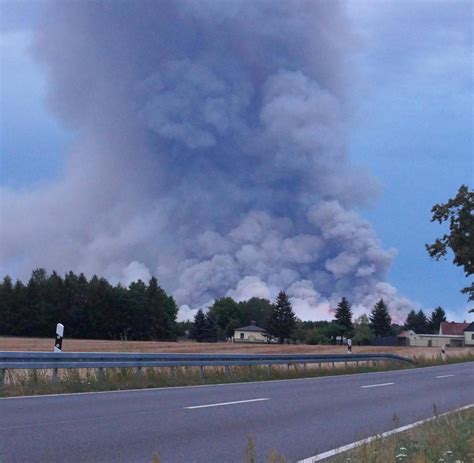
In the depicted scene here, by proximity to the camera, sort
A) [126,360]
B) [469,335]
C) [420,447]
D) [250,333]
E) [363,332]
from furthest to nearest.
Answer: [469,335]
[250,333]
[363,332]
[126,360]
[420,447]

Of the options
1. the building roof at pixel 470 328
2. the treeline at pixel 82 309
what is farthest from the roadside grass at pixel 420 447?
the building roof at pixel 470 328

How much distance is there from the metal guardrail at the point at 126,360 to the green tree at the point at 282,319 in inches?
3453

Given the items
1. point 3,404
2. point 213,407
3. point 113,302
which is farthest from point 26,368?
point 113,302

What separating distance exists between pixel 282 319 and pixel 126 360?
100m

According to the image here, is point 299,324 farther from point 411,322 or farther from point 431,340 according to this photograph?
point 411,322

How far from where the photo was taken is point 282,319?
121m

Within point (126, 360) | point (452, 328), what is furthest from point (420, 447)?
point (452, 328)

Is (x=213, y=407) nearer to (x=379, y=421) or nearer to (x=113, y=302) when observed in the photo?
(x=379, y=421)

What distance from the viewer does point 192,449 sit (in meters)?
10.4

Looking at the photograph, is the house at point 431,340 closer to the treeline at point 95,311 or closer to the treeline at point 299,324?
the treeline at point 299,324

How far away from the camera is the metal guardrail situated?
17969 mm

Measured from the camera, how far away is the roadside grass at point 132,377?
714 inches

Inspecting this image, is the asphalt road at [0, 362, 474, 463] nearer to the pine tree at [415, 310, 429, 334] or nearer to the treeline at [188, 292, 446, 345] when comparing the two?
the treeline at [188, 292, 446, 345]

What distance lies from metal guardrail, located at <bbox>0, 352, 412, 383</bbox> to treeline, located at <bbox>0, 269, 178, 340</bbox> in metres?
58.6
